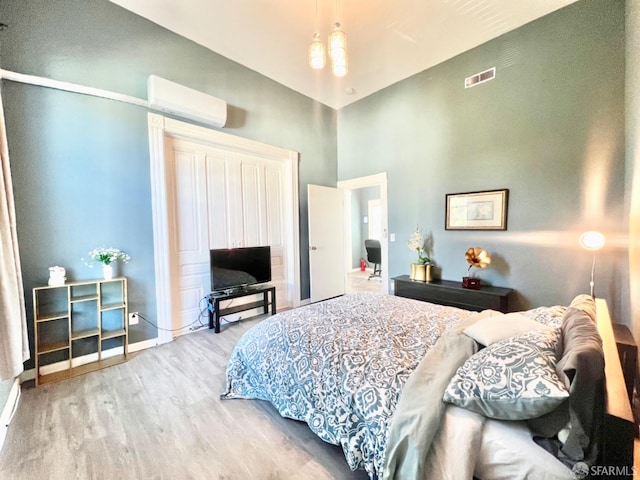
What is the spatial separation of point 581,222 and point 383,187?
2318 mm

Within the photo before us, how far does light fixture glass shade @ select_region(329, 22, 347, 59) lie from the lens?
2.04m

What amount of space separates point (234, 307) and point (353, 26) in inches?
141

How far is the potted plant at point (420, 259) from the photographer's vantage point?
3506mm

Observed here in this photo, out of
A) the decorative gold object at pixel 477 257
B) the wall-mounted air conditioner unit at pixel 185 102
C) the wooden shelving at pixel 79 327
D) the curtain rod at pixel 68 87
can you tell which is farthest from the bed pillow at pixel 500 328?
the curtain rod at pixel 68 87

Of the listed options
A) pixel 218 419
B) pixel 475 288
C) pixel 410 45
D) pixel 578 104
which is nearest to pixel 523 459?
pixel 218 419

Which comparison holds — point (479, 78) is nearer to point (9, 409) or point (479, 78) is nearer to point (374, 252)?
point (374, 252)

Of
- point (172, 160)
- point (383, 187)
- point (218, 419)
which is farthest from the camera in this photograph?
point (383, 187)

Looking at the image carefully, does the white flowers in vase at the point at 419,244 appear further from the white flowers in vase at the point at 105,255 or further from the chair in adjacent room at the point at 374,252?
the white flowers in vase at the point at 105,255

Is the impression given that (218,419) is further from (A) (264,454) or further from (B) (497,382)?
(B) (497,382)

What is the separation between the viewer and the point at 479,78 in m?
3.21

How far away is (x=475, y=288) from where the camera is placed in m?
3.08

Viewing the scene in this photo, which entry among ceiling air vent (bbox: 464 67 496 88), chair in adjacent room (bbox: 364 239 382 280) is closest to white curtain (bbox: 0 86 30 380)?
ceiling air vent (bbox: 464 67 496 88)

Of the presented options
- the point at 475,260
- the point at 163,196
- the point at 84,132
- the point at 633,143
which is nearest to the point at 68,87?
the point at 84,132

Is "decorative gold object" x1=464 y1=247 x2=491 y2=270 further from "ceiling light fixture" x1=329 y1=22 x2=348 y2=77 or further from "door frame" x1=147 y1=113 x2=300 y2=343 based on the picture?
"door frame" x1=147 y1=113 x2=300 y2=343
